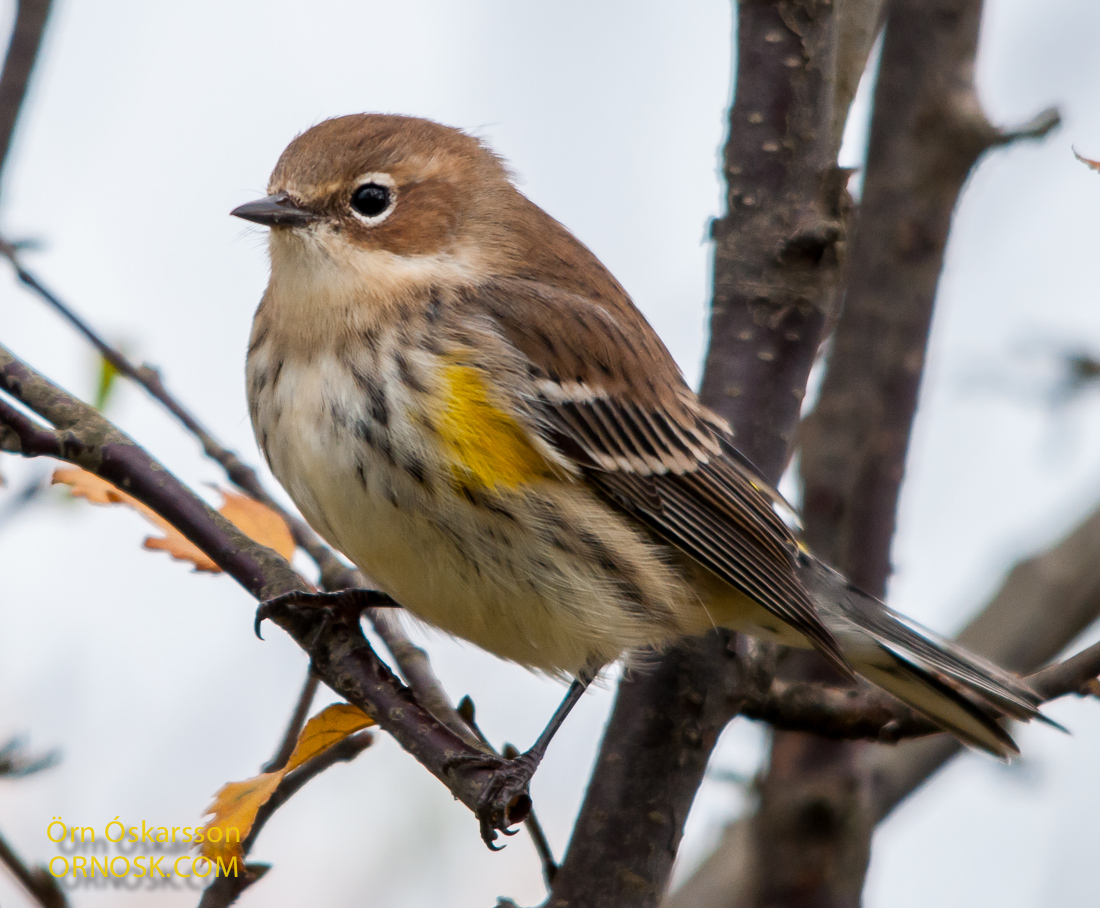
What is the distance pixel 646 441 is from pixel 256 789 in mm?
1636

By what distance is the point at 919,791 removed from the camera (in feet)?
14.3

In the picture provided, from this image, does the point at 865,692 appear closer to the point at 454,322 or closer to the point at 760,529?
the point at 760,529

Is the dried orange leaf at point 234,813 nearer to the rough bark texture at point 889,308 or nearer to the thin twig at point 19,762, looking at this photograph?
the thin twig at point 19,762

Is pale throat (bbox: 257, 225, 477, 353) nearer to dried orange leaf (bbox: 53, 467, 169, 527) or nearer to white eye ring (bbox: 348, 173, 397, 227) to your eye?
white eye ring (bbox: 348, 173, 397, 227)

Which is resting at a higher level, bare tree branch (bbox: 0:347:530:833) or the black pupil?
the black pupil

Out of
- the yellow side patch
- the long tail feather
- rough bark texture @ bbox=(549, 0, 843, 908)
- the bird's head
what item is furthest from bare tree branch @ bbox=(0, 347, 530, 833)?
the long tail feather

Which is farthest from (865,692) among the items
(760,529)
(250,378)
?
(250,378)

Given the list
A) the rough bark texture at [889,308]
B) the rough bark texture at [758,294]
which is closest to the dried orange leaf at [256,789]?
the rough bark texture at [758,294]

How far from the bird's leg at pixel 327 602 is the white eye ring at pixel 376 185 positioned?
1122 millimetres

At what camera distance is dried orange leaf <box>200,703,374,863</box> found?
252cm

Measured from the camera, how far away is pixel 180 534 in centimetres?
299

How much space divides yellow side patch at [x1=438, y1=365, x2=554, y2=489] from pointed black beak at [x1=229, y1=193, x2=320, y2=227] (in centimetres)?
67

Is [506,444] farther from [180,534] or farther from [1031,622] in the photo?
[1031,622]

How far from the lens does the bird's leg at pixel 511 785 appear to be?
2.65 metres
